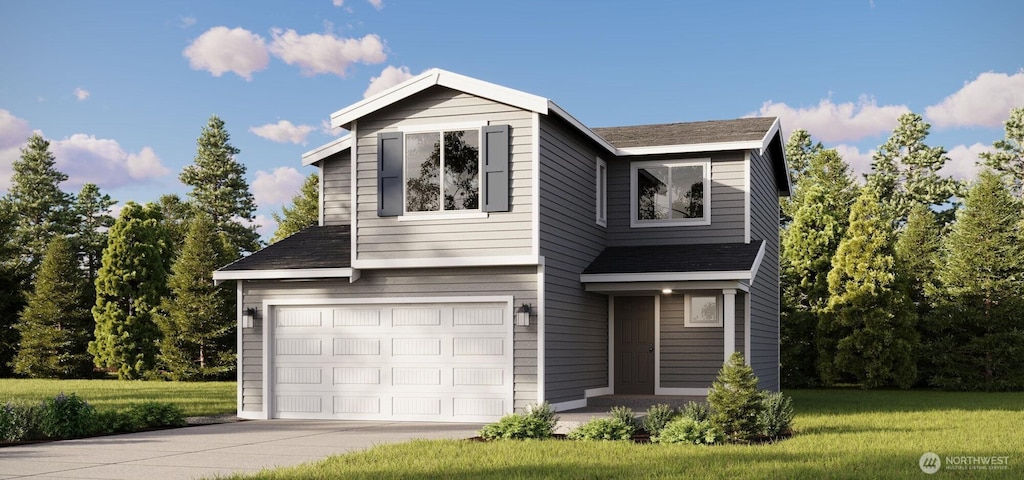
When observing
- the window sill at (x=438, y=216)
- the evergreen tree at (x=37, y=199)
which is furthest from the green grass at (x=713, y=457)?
the evergreen tree at (x=37, y=199)

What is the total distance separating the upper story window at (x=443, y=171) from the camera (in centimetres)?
1684

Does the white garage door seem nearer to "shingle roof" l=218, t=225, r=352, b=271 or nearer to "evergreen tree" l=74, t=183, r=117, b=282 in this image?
"shingle roof" l=218, t=225, r=352, b=271

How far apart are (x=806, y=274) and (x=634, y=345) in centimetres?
1107

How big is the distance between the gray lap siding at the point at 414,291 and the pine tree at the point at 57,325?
57.6 ft

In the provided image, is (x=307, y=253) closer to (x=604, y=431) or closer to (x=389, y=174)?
(x=389, y=174)

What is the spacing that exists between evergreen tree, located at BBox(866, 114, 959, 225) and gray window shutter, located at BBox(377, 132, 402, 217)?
27.0 metres

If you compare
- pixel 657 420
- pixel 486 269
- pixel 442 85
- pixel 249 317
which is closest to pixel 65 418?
pixel 249 317

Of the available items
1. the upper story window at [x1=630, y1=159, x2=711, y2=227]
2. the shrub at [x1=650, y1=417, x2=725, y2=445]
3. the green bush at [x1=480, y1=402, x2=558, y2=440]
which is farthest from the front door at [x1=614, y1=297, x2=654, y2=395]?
the shrub at [x1=650, y1=417, x2=725, y2=445]

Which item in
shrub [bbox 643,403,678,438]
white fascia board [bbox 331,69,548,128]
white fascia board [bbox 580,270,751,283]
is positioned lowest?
shrub [bbox 643,403,678,438]

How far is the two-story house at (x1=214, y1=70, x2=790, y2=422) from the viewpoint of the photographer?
16.7m

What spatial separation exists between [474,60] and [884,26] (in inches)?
595

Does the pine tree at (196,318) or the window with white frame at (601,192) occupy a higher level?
the window with white frame at (601,192)

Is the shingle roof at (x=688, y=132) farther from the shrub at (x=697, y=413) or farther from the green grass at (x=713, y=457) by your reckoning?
the shrub at (x=697, y=413)

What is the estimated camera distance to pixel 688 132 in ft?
68.9
